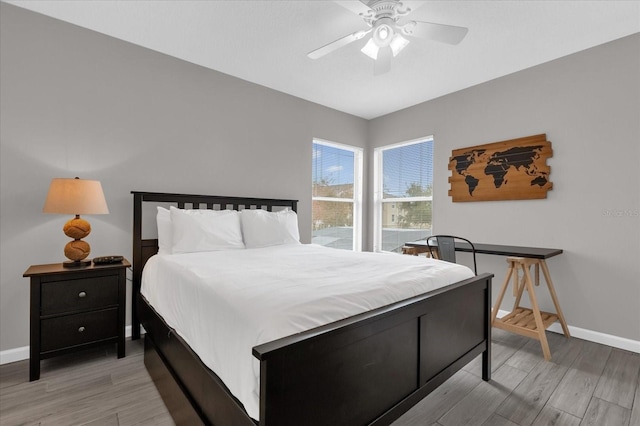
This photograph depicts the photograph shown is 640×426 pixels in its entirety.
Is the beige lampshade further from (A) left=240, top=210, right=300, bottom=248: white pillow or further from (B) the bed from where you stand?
(A) left=240, top=210, right=300, bottom=248: white pillow

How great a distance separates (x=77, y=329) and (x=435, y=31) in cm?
324

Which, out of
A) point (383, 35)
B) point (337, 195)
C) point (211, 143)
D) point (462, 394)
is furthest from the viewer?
point (337, 195)

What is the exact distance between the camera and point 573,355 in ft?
8.03

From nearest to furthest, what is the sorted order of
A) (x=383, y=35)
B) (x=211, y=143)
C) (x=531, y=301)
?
(x=383, y=35) < (x=531, y=301) < (x=211, y=143)

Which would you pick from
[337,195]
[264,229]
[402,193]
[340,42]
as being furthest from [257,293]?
[402,193]

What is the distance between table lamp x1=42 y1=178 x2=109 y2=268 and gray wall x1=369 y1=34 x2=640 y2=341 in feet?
12.2

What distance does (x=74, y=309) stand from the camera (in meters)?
2.19

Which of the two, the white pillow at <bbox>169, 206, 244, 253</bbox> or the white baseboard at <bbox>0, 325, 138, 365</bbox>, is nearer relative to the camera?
the white baseboard at <bbox>0, 325, 138, 365</bbox>

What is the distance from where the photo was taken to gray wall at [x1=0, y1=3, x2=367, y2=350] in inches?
90.7

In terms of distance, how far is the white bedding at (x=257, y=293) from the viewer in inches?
42.8

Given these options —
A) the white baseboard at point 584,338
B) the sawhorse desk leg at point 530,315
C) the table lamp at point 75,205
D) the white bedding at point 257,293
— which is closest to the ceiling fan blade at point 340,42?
the white bedding at point 257,293

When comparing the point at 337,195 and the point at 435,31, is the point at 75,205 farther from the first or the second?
the point at 337,195

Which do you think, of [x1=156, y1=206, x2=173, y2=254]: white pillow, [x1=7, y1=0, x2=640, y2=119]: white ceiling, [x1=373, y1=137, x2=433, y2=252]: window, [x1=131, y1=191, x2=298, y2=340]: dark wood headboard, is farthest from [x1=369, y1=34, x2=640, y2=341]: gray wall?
[x1=156, y1=206, x2=173, y2=254]: white pillow

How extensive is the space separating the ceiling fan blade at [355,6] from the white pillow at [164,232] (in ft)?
7.17
